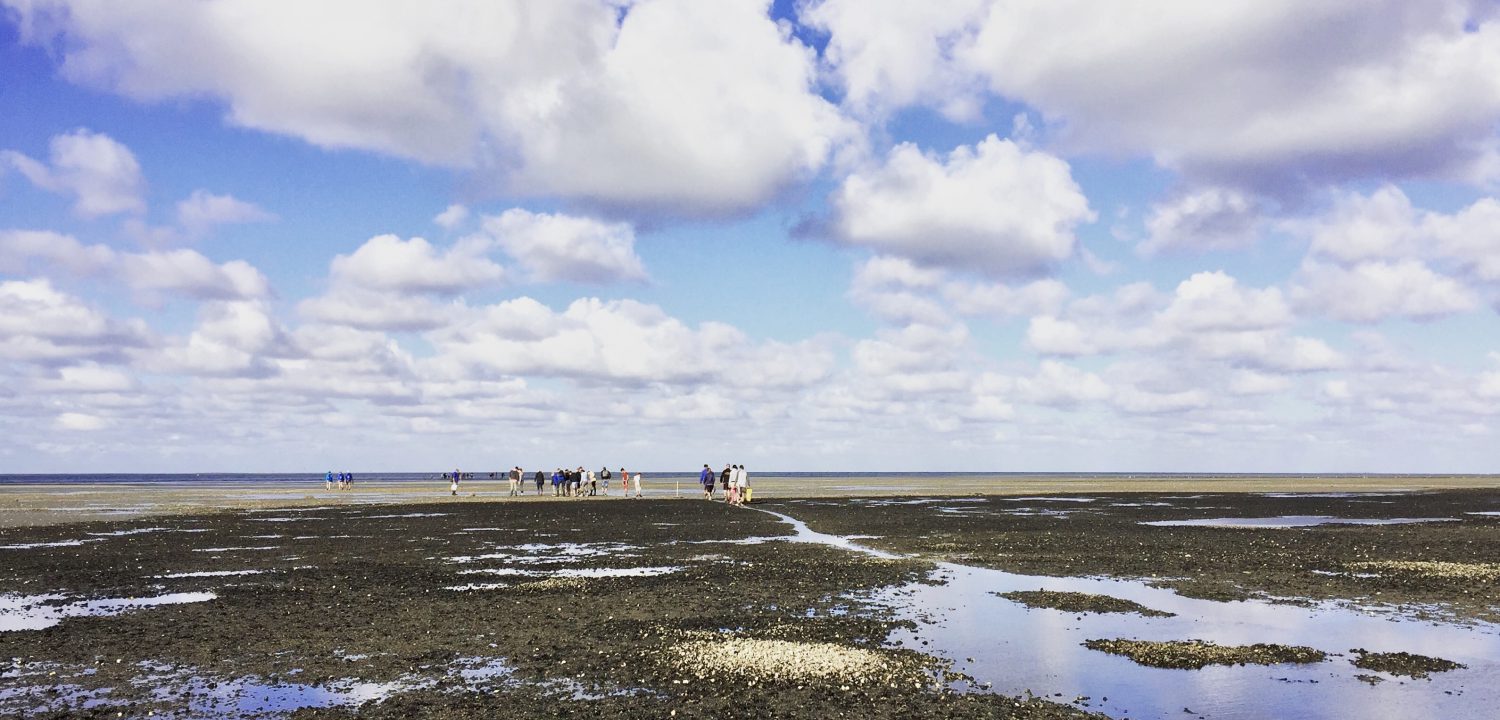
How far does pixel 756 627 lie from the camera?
18109mm

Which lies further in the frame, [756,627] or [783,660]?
[756,627]

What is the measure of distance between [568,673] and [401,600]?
8.89 meters

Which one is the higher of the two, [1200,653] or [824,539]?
[824,539]

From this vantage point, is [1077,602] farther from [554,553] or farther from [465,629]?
[554,553]

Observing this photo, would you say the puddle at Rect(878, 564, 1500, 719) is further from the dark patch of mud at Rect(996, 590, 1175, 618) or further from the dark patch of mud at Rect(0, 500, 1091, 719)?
the dark patch of mud at Rect(0, 500, 1091, 719)

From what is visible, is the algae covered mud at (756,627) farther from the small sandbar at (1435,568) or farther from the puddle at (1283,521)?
the puddle at (1283,521)

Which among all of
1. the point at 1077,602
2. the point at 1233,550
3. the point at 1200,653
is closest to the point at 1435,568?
the point at 1233,550

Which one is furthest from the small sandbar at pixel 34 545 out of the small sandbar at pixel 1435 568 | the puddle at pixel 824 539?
the small sandbar at pixel 1435 568

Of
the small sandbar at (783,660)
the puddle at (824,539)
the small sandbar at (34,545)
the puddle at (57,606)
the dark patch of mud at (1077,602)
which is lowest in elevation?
the puddle at (57,606)

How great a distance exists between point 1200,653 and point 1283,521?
3678 centimetres

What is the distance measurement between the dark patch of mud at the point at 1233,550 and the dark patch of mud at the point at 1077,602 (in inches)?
105

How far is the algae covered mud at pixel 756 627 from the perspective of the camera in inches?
524

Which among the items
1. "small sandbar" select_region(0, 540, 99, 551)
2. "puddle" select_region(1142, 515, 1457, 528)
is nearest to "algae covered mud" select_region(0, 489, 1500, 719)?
"small sandbar" select_region(0, 540, 99, 551)

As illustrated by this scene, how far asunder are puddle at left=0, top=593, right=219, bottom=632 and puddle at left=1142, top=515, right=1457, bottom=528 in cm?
4043
